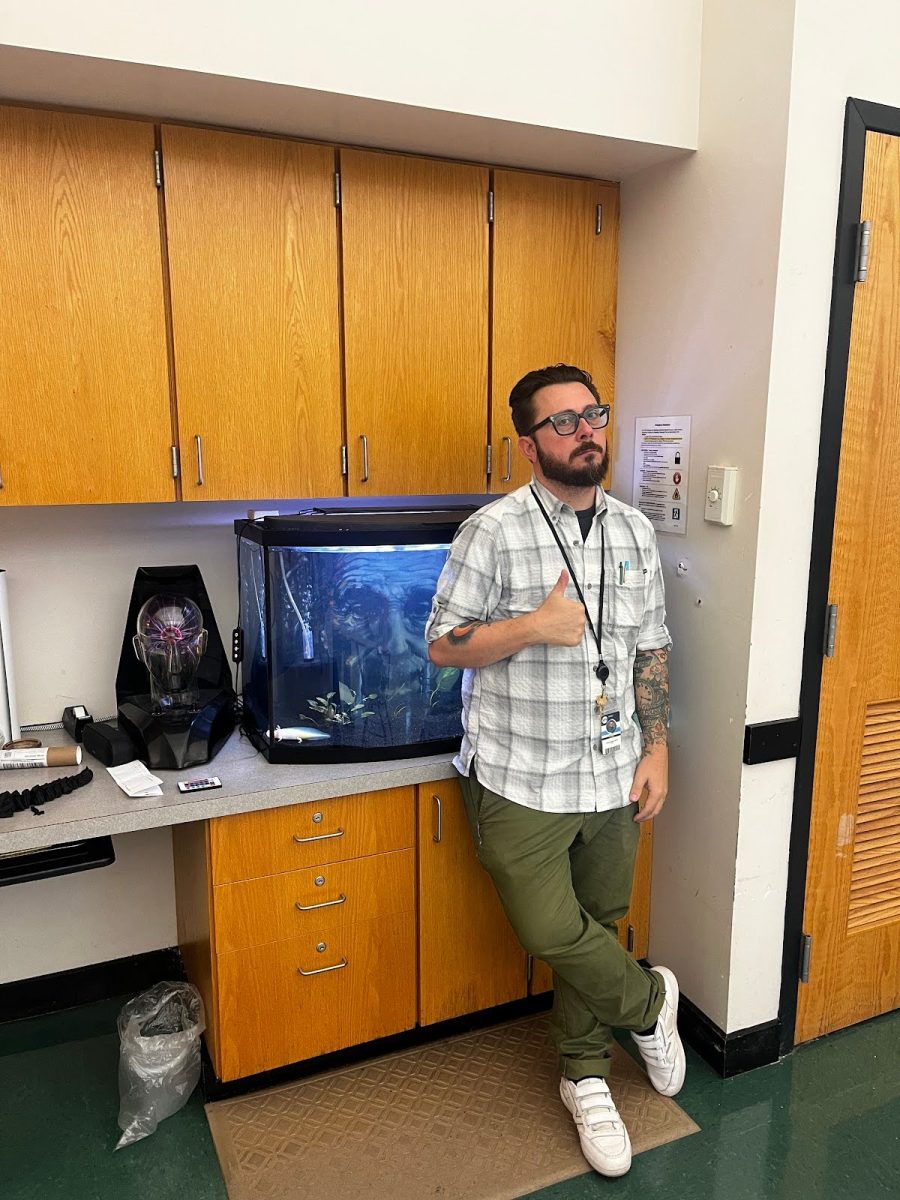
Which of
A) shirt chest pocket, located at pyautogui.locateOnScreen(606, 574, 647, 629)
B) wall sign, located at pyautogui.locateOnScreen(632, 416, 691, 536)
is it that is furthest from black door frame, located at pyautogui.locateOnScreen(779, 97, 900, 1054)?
shirt chest pocket, located at pyautogui.locateOnScreen(606, 574, 647, 629)

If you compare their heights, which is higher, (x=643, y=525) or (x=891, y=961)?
(x=643, y=525)

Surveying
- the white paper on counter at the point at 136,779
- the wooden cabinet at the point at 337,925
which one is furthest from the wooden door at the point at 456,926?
the white paper on counter at the point at 136,779

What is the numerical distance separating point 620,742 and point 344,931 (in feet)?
2.64

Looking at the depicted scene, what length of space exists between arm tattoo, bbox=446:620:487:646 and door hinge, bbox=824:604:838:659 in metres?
0.88

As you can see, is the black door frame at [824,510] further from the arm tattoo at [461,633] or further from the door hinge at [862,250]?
the arm tattoo at [461,633]

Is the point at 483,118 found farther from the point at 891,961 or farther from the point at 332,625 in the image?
the point at 891,961

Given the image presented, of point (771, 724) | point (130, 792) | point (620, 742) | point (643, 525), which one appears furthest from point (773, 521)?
point (130, 792)

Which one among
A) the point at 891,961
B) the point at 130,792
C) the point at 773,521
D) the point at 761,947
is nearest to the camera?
the point at 130,792

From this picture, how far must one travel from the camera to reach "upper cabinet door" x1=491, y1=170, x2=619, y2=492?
7.37ft

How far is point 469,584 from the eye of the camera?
6.07ft

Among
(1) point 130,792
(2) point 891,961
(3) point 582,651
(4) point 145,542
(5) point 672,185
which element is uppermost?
(5) point 672,185

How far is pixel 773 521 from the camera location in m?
2.00

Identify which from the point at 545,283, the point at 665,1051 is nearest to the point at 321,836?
the point at 665,1051

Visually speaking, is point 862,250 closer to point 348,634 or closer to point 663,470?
point 663,470
